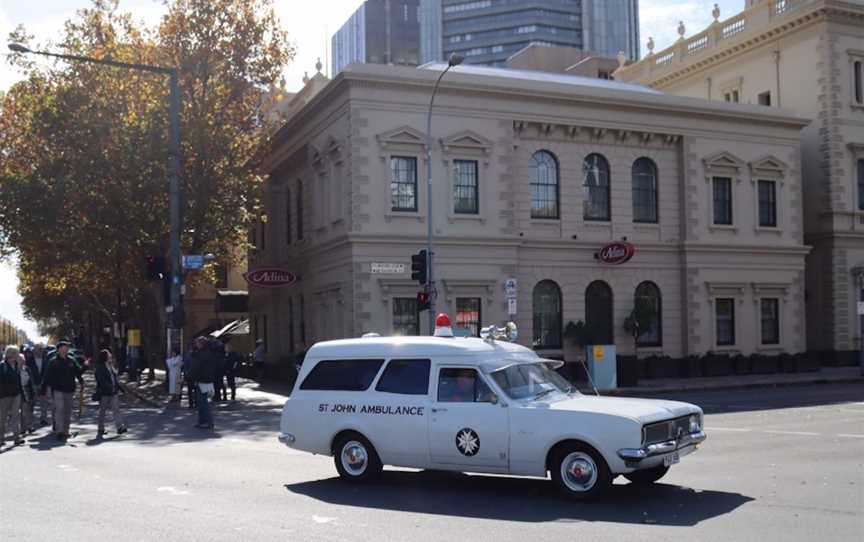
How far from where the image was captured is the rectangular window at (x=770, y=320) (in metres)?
37.8

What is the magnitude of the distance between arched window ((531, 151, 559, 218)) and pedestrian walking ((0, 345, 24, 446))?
66.0 ft

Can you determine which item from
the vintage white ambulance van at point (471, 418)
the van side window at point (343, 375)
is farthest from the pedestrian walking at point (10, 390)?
the van side window at point (343, 375)

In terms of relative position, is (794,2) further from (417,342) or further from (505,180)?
(417,342)

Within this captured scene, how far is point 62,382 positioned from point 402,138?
1595cm

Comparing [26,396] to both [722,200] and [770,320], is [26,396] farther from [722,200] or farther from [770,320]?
[770,320]

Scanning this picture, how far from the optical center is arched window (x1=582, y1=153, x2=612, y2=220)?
35.0 meters

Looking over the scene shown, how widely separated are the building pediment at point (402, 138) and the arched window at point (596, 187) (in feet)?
21.7

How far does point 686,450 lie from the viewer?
10.7m

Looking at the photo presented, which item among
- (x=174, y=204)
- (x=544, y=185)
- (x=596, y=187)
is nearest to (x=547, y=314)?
(x=544, y=185)

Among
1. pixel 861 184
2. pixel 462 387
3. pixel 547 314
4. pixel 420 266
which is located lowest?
pixel 462 387

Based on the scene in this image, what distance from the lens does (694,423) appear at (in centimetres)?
1105

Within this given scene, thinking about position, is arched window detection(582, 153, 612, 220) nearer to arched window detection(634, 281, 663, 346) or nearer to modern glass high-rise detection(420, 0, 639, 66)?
arched window detection(634, 281, 663, 346)

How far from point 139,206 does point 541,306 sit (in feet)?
47.5

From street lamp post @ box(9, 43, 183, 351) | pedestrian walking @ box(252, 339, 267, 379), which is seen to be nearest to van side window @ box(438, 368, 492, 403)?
street lamp post @ box(9, 43, 183, 351)
